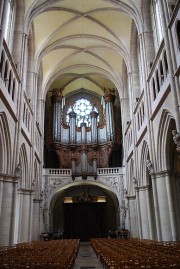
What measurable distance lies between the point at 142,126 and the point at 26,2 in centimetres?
976

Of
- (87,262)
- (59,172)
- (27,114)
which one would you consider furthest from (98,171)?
(87,262)

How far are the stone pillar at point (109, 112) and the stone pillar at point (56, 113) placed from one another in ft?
15.4

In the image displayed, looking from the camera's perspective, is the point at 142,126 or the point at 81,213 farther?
the point at 81,213

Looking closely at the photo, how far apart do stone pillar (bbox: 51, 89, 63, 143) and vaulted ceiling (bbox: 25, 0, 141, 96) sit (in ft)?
7.87

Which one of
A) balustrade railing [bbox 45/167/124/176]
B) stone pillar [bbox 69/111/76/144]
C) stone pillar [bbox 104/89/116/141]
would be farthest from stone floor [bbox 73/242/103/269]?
stone pillar [bbox 69/111/76/144]

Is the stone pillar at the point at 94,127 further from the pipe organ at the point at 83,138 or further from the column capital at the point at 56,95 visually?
the column capital at the point at 56,95

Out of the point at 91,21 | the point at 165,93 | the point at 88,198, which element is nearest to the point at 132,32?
the point at 91,21

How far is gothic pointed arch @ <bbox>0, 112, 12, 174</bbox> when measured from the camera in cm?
1277

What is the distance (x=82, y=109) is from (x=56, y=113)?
3666 mm

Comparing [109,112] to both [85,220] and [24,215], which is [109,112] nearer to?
[85,220]

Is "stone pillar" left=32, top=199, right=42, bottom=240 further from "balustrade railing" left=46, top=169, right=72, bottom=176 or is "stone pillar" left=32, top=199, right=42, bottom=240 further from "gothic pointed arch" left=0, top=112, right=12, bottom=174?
"gothic pointed arch" left=0, top=112, right=12, bottom=174

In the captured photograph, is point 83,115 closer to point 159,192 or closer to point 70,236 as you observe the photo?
point 70,236

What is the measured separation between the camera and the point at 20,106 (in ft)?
49.8

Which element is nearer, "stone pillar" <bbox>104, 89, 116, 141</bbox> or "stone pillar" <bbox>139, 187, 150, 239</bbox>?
"stone pillar" <bbox>139, 187, 150, 239</bbox>
